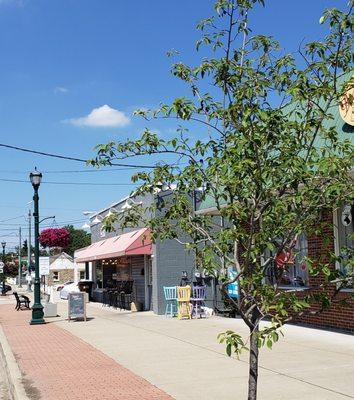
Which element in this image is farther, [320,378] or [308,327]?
[308,327]

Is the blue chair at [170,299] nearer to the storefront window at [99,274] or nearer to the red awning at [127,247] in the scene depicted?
the red awning at [127,247]

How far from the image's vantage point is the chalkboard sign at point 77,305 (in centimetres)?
1966

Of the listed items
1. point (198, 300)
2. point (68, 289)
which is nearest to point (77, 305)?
point (198, 300)

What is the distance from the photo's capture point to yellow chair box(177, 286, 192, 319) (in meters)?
18.2

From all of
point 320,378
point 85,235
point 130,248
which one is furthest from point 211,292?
point 85,235

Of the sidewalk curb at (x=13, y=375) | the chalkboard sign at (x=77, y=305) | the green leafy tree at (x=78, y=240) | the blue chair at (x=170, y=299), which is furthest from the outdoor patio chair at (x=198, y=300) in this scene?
the green leafy tree at (x=78, y=240)

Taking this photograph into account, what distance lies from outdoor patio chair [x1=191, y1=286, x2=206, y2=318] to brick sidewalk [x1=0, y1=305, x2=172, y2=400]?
15.2ft

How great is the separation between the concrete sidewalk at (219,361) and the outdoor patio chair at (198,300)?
2.12 metres

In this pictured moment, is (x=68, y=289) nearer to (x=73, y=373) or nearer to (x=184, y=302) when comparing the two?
(x=184, y=302)

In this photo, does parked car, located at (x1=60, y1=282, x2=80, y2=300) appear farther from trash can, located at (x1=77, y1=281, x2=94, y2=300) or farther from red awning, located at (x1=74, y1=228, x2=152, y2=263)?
red awning, located at (x1=74, y1=228, x2=152, y2=263)

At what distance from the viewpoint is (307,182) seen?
164 inches

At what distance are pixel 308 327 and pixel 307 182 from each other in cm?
1058

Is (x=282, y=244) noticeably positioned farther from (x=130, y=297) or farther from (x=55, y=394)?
(x=130, y=297)

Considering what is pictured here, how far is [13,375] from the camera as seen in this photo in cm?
964
